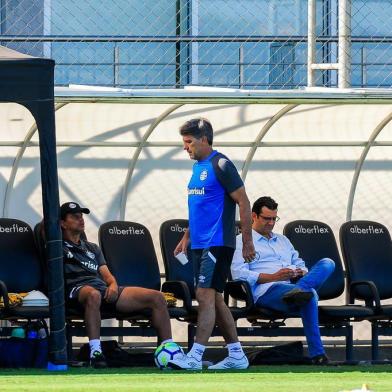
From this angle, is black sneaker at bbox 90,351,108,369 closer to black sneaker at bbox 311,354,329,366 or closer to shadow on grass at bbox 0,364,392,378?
shadow on grass at bbox 0,364,392,378

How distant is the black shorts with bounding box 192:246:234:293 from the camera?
1051 centimetres

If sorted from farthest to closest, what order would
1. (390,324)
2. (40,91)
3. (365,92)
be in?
(390,324) < (365,92) < (40,91)

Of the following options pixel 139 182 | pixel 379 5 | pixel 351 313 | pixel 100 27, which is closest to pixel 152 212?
pixel 139 182

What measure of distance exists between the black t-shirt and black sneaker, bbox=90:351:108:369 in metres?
0.65

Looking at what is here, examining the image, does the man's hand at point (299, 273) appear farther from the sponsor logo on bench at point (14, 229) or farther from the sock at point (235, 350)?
the sponsor logo on bench at point (14, 229)

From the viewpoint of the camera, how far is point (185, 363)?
10484 mm

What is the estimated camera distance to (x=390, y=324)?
12164 millimetres

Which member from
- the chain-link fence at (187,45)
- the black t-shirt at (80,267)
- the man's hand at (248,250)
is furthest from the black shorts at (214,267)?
the chain-link fence at (187,45)

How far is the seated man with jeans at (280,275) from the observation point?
1139 centimetres

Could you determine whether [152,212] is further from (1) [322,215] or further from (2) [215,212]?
(2) [215,212]

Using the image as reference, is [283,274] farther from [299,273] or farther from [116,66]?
[116,66]

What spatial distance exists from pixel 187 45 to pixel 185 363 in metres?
4.76

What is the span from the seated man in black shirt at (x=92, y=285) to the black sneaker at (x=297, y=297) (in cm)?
100

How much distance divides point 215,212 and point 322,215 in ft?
9.26
